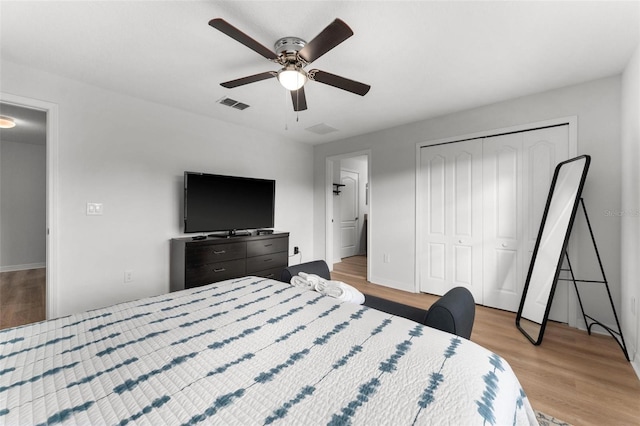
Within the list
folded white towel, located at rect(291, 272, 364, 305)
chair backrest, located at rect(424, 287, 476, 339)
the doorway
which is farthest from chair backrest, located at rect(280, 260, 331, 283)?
the doorway

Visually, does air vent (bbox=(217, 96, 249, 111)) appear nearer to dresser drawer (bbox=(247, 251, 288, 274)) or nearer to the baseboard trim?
dresser drawer (bbox=(247, 251, 288, 274))

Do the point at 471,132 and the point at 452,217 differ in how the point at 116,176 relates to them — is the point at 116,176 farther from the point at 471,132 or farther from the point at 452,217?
the point at 471,132

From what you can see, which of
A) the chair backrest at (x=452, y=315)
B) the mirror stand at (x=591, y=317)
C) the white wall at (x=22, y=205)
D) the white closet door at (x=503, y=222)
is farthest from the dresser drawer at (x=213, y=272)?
the white wall at (x=22, y=205)

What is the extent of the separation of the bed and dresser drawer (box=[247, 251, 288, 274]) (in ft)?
6.97

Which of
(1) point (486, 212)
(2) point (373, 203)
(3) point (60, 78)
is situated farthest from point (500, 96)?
(3) point (60, 78)

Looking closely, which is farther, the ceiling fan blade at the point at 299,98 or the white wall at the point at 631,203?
the ceiling fan blade at the point at 299,98

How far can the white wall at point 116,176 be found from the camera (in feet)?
8.34

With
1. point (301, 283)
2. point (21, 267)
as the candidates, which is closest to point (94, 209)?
point (301, 283)

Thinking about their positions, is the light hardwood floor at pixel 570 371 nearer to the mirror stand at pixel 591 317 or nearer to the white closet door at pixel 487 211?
the mirror stand at pixel 591 317

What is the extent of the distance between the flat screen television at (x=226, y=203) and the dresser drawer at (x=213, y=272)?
0.47 meters

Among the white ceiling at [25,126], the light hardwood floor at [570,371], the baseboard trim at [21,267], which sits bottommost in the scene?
the light hardwood floor at [570,371]

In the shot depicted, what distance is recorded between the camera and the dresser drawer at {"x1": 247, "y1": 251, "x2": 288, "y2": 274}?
3555 mm

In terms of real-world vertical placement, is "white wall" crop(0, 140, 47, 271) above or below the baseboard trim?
above

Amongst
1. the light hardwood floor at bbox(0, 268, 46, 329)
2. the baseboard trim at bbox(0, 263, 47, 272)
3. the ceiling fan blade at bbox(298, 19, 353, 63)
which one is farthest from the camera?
the baseboard trim at bbox(0, 263, 47, 272)
